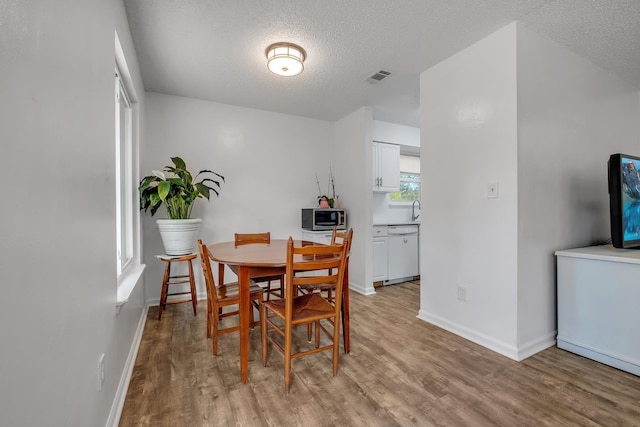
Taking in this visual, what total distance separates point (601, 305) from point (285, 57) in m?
3.01

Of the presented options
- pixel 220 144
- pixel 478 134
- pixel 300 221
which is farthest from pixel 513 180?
pixel 220 144

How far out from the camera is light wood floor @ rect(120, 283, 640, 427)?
4.94 feet

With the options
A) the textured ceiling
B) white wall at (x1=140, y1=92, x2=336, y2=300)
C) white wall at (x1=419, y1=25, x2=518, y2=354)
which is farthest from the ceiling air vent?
white wall at (x1=140, y1=92, x2=336, y2=300)

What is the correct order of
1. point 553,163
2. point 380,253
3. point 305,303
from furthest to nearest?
point 380,253, point 553,163, point 305,303

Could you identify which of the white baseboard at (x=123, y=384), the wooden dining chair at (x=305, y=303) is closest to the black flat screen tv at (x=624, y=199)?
the wooden dining chair at (x=305, y=303)

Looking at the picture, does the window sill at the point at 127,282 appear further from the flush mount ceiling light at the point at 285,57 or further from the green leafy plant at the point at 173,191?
the flush mount ceiling light at the point at 285,57

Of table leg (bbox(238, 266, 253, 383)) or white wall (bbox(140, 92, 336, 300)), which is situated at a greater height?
white wall (bbox(140, 92, 336, 300))

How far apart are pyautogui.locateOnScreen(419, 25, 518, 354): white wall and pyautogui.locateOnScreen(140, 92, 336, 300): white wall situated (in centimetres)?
183

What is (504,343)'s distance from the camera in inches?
85.2

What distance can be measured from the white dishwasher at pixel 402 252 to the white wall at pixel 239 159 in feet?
3.38

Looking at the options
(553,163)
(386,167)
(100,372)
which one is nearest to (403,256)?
(386,167)

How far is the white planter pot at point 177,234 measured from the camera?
108 inches

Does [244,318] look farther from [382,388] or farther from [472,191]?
[472,191]

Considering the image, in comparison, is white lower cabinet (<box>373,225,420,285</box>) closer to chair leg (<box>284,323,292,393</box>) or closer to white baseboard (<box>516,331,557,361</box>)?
white baseboard (<box>516,331,557,361</box>)
